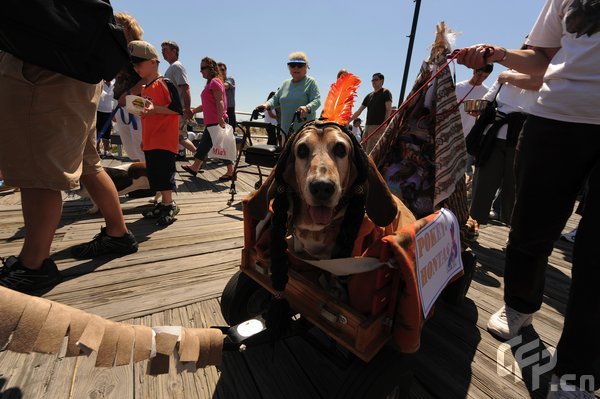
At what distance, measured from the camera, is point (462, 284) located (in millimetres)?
2064

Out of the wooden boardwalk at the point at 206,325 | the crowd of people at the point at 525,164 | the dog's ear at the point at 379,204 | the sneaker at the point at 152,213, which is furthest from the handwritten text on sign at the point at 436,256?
the sneaker at the point at 152,213

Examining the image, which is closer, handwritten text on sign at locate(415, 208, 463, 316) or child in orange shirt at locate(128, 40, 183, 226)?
handwritten text on sign at locate(415, 208, 463, 316)

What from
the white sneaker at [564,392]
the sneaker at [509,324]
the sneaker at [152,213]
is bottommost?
the sneaker at [152,213]

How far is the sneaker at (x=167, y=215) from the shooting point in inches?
124

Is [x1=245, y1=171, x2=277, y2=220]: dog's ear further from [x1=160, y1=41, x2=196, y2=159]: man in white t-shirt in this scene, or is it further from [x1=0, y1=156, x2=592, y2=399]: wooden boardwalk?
[x1=160, y1=41, x2=196, y2=159]: man in white t-shirt

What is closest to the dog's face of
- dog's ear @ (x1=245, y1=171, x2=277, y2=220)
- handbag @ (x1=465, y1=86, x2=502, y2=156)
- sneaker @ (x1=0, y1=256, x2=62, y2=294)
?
dog's ear @ (x1=245, y1=171, x2=277, y2=220)

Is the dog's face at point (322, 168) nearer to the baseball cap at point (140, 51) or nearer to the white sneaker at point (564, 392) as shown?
the white sneaker at point (564, 392)

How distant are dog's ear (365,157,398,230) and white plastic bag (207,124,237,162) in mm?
3820

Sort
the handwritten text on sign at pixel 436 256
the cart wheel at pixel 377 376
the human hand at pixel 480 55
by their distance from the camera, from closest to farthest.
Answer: the cart wheel at pixel 377 376
the handwritten text on sign at pixel 436 256
the human hand at pixel 480 55

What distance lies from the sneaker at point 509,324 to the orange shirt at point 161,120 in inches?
122

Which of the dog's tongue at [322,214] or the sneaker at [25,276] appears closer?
the dog's tongue at [322,214]

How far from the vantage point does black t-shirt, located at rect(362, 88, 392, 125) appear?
551cm

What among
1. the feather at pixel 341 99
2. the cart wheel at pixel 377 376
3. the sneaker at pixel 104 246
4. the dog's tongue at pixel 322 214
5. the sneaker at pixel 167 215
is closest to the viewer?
the cart wheel at pixel 377 376

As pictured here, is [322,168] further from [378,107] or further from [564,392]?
[378,107]
